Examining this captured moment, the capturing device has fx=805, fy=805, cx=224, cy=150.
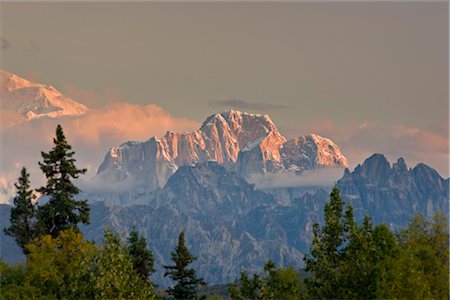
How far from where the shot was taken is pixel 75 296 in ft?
328

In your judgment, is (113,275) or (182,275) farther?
(182,275)

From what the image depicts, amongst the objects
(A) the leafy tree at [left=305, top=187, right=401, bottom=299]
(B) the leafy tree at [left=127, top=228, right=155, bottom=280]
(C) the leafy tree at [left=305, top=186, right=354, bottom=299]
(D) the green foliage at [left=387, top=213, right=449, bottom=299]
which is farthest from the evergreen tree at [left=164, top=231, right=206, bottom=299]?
(A) the leafy tree at [left=305, top=187, right=401, bottom=299]

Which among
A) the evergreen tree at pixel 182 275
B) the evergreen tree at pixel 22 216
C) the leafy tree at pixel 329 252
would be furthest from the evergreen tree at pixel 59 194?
the leafy tree at pixel 329 252

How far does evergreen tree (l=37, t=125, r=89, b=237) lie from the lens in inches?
4936

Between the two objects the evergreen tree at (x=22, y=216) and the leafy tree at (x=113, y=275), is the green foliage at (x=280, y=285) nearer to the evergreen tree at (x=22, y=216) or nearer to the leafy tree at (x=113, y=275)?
the leafy tree at (x=113, y=275)

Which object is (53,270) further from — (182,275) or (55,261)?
(182,275)

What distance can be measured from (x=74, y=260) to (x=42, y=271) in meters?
5.26

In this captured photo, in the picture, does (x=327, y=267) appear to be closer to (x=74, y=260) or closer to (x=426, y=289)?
(x=426, y=289)

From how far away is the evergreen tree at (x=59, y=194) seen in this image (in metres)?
125

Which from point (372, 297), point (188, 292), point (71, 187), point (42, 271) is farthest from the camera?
point (188, 292)

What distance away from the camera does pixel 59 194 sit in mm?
125250

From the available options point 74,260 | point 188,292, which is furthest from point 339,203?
point 188,292

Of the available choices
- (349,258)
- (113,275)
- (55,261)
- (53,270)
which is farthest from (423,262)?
(55,261)

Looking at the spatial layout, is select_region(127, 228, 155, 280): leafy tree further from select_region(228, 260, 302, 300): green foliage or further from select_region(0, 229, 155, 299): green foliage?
select_region(228, 260, 302, 300): green foliage
